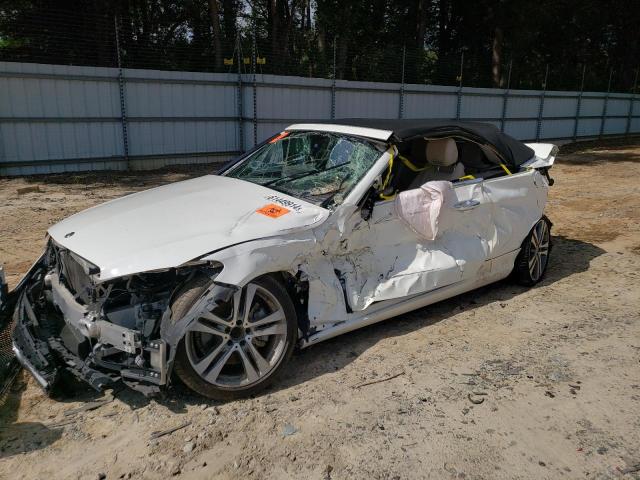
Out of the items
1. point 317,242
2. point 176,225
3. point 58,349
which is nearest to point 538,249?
point 317,242

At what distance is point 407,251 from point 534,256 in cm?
186

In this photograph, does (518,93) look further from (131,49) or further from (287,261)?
(287,261)

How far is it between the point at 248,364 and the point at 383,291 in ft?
3.79

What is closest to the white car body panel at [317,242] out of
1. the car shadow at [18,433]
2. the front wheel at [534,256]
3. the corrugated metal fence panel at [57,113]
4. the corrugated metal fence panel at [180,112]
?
the front wheel at [534,256]

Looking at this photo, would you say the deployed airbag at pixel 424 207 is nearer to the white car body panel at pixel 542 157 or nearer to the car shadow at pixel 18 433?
the white car body panel at pixel 542 157

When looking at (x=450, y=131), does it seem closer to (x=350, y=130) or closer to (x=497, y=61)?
(x=350, y=130)

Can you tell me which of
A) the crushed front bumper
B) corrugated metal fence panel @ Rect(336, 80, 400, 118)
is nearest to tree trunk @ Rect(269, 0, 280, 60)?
corrugated metal fence panel @ Rect(336, 80, 400, 118)

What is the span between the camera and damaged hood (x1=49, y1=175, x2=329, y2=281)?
3064 mm

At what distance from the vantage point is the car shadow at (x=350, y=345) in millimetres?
3291

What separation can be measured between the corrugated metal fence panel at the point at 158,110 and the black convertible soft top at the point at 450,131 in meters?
9.13

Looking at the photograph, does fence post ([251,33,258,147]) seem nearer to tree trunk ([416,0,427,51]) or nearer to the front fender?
the front fender

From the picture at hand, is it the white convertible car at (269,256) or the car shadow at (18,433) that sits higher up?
the white convertible car at (269,256)

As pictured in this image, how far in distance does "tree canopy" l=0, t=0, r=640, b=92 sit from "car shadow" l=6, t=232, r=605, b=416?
10.8 m

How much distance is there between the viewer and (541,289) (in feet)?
17.4
